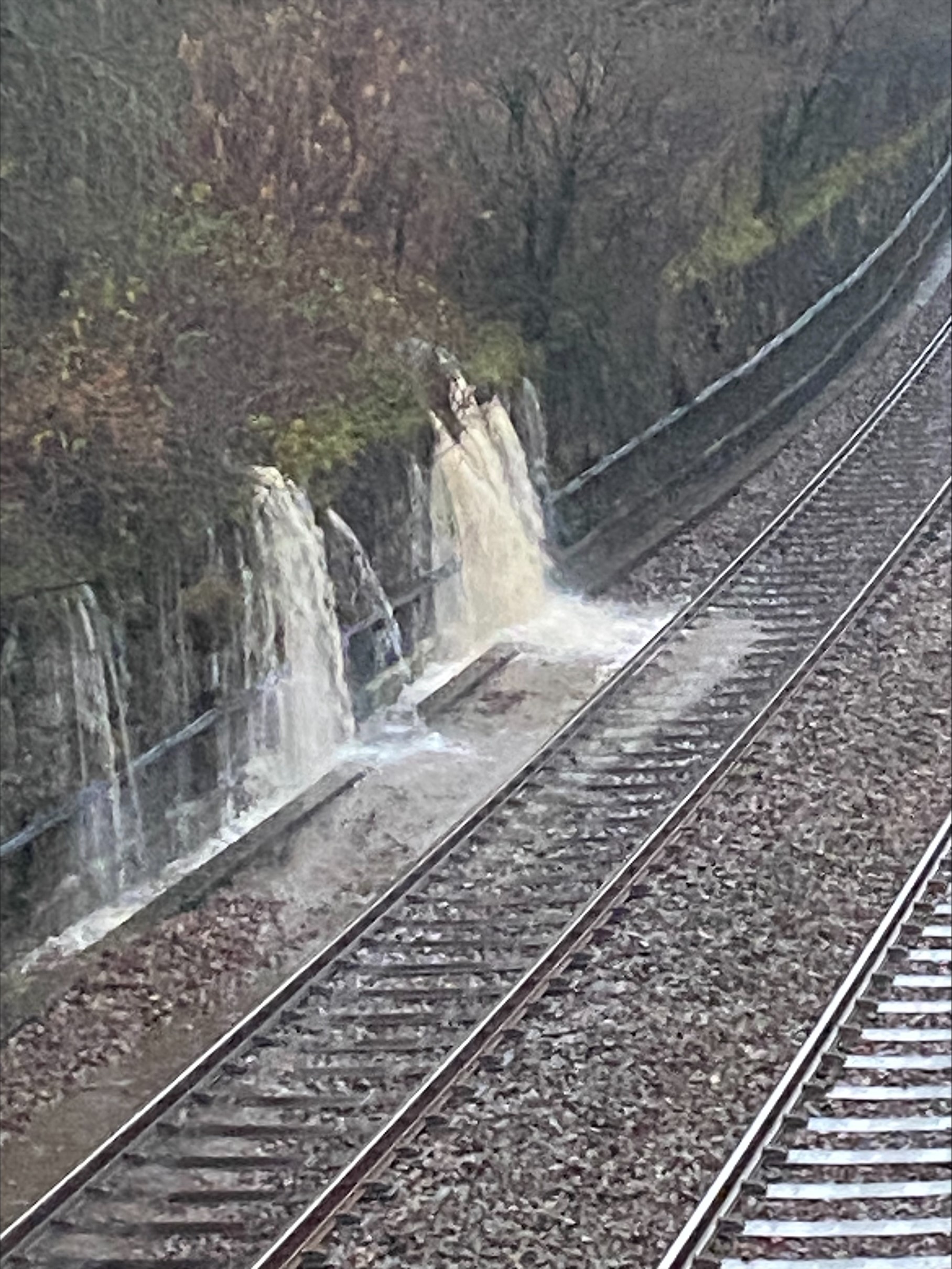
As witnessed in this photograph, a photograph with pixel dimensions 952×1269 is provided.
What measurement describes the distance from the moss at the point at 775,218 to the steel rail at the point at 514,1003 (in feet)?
19.9

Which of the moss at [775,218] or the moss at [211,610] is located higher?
the moss at [775,218]

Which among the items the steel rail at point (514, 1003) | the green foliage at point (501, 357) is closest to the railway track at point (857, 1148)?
the steel rail at point (514, 1003)

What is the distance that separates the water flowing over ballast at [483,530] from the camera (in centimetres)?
1472

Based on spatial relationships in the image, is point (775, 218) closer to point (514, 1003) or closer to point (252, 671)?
point (252, 671)

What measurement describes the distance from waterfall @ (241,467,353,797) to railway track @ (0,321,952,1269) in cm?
164

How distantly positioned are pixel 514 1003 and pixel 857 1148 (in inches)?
83.4

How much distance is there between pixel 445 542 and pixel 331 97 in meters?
4.16

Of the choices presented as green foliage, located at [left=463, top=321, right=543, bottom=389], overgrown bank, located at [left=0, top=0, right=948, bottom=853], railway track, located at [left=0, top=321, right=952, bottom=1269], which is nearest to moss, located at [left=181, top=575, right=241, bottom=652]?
overgrown bank, located at [left=0, top=0, right=948, bottom=853]

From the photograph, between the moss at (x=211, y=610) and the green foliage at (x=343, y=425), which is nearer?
the moss at (x=211, y=610)

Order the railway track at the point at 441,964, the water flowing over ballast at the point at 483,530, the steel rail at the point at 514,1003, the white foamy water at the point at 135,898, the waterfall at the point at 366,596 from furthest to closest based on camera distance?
the water flowing over ballast at the point at 483,530 → the waterfall at the point at 366,596 → the white foamy water at the point at 135,898 → the railway track at the point at 441,964 → the steel rail at the point at 514,1003

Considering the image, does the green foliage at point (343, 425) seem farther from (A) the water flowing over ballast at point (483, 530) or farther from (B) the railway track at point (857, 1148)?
(B) the railway track at point (857, 1148)

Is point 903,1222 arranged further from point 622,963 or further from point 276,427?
point 276,427

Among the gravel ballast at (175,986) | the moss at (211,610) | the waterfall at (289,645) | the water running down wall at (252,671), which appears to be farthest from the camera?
the waterfall at (289,645)

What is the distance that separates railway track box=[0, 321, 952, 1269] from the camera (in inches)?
310
